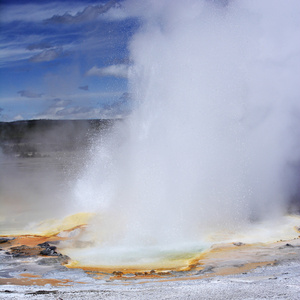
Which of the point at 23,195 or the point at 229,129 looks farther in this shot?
the point at 23,195

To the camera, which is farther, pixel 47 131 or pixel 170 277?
pixel 47 131

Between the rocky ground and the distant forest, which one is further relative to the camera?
the distant forest

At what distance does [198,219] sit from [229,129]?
2.90 meters

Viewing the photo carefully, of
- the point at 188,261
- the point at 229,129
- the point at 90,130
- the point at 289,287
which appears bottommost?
the point at 289,287

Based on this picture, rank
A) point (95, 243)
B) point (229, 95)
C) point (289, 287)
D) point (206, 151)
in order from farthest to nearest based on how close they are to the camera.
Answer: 1. point (229, 95)
2. point (206, 151)
3. point (95, 243)
4. point (289, 287)

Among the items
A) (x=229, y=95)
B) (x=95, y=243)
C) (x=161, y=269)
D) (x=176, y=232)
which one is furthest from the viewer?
(x=229, y=95)

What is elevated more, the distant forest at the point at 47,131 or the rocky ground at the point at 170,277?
the distant forest at the point at 47,131

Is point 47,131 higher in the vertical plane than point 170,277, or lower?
higher

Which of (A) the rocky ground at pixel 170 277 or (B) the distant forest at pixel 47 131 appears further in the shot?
(B) the distant forest at pixel 47 131

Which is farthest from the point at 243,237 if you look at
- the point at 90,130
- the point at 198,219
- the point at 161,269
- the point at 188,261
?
the point at 90,130

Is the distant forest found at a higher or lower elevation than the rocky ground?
higher

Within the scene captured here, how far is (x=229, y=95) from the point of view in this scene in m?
11.1

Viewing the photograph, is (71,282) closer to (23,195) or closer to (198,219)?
(198,219)

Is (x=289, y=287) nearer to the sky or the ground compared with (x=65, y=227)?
nearer to the ground
